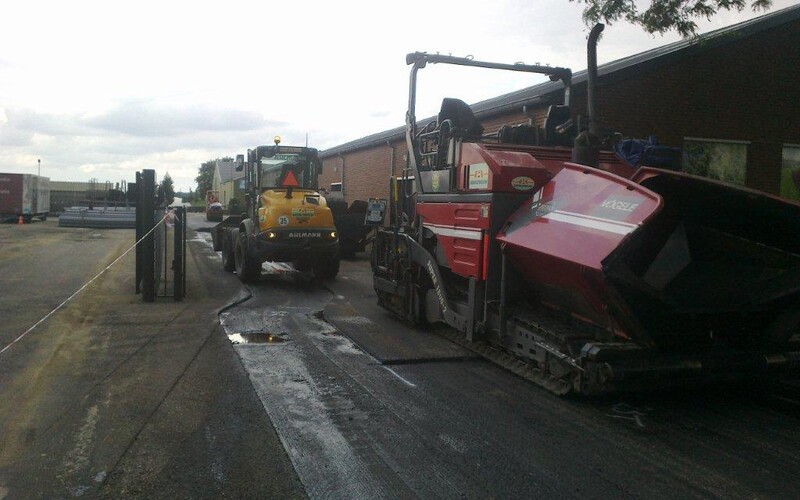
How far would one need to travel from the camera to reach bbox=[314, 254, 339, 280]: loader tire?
1428 centimetres

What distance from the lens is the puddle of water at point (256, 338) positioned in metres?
8.30

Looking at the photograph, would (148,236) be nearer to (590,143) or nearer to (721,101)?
(590,143)

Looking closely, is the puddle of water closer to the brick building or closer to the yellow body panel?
the yellow body panel

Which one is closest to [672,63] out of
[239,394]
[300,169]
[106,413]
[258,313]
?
[300,169]

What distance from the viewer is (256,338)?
27.9ft

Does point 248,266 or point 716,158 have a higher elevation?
point 716,158

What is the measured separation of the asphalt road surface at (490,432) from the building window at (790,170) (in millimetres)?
10432

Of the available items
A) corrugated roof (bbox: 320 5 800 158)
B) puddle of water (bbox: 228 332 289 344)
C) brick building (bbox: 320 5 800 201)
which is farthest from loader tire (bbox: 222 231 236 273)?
puddle of water (bbox: 228 332 289 344)

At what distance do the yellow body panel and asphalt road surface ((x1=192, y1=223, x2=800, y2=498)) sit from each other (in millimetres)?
5595

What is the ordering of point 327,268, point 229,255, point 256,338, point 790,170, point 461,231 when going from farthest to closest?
1. point 229,255
2. point 790,170
3. point 327,268
4. point 256,338
5. point 461,231

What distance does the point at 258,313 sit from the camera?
10375mm

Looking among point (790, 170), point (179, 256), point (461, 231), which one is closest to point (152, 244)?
point (179, 256)

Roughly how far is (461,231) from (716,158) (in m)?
9.67

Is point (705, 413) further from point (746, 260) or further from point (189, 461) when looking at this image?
point (189, 461)
